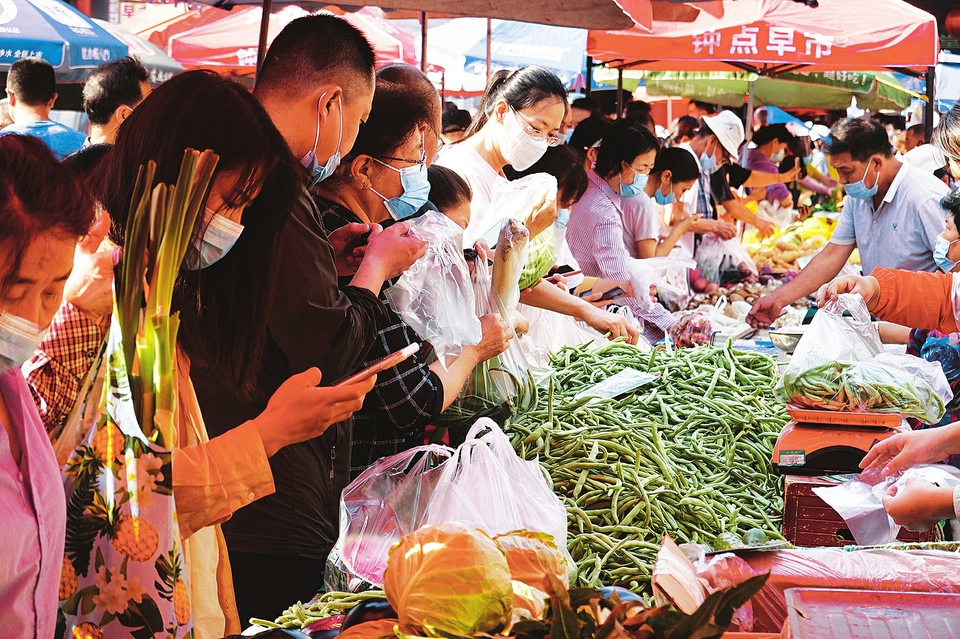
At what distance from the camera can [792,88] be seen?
15.4 metres

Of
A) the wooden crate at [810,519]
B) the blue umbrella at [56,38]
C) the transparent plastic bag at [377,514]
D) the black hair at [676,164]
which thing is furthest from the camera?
the black hair at [676,164]

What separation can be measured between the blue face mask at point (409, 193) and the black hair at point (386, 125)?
0.07m

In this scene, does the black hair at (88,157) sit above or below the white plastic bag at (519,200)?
above

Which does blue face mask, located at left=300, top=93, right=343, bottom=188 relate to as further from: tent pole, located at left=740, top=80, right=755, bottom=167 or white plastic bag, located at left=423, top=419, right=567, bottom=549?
tent pole, located at left=740, top=80, right=755, bottom=167

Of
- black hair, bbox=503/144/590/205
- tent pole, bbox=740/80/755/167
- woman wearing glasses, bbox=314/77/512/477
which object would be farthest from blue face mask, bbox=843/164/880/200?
tent pole, bbox=740/80/755/167

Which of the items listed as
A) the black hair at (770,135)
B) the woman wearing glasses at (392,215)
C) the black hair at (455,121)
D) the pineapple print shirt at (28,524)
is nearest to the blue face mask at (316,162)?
the woman wearing glasses at (392,215)

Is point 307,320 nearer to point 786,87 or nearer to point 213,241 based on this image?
point 213,241

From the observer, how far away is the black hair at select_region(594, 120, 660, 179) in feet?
21.1

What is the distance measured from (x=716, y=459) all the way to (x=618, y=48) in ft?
19.6

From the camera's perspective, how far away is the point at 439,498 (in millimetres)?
2146

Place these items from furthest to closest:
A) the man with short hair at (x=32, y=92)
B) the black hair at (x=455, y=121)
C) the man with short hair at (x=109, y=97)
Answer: the black hair at (x=455, y=121) → the man with short hair at (x=32, y=92) → the man with short hair at (x=109, y=97)

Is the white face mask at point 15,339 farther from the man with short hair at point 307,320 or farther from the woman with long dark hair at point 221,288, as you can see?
the man with short hair at point 307,320

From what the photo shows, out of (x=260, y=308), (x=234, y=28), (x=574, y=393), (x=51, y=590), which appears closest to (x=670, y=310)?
(x=574, y=393)

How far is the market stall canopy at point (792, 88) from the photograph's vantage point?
13.2 meters
